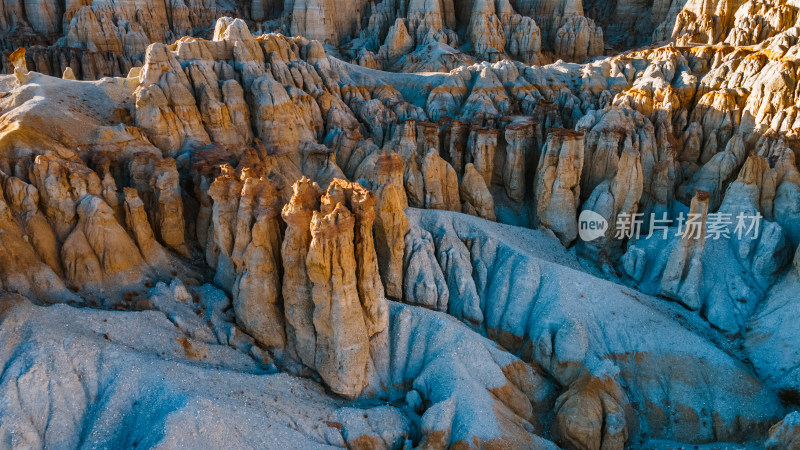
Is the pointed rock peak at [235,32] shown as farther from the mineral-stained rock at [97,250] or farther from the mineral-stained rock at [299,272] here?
the mineral-stained rock at [299,272]

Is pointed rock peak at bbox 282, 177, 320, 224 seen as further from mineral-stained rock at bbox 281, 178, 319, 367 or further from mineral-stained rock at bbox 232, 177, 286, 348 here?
mineral-stained rock at bbox 232, 177, 286, 348

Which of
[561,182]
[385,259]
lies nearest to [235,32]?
[385,259]

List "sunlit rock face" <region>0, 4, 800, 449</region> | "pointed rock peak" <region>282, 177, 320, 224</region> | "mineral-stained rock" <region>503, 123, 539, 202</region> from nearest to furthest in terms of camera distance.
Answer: "sunlit rock face" <region>0, 4, 800, 449</region>, "pointed rock peak" <region>282, 177, 320, 224</region>, "mineral-stained rock" <region>503, 123, 539, 202</region>

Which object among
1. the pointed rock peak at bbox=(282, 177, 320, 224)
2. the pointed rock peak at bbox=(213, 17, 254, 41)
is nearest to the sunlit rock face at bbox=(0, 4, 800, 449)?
the pointed rock peak at bbox=(282, 177, 320, 224)

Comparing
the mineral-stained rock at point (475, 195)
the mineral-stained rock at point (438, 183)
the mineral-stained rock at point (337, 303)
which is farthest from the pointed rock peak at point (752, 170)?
the mineral-stained rock at point (337, 303)

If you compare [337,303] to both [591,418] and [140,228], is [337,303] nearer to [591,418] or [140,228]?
[140,228]

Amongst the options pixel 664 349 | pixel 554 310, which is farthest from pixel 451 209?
pixel 664 349
